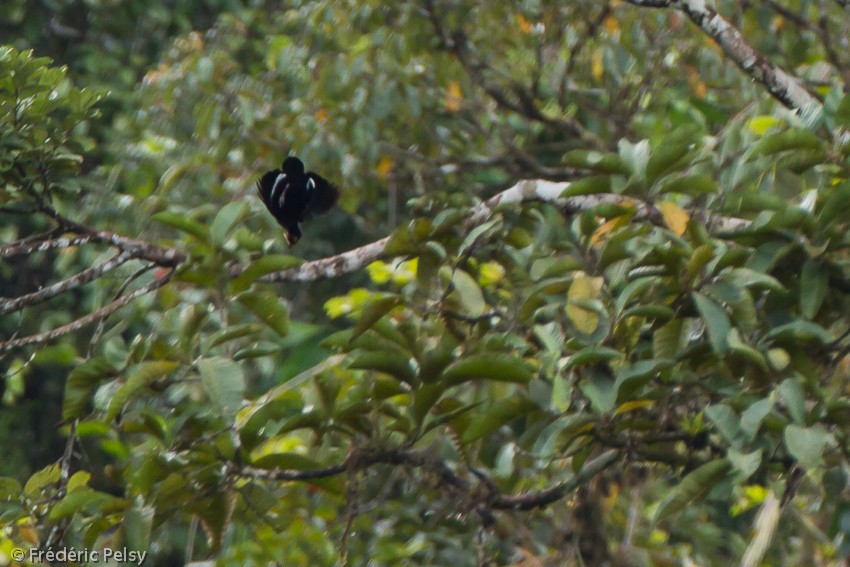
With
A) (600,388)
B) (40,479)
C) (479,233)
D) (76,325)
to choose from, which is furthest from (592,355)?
(40,479)

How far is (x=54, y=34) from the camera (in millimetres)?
5176

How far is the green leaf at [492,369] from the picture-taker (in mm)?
1721

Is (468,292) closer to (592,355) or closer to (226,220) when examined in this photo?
(592,355)

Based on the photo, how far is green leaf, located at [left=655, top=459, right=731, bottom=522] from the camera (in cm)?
166

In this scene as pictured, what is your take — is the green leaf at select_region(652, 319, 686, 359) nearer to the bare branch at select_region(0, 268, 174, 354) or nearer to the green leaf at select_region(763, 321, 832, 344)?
the green leaf at select_region(763, 321, 832, 344)

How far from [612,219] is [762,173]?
0.83 ft

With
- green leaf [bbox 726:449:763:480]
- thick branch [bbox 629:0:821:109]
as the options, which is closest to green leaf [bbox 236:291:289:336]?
green leaf [bbox 726:449:763:480]

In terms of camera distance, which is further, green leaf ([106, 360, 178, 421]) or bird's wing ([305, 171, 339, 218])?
bird's wing ([305, 171, 339, 218])

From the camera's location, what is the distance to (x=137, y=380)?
1.68 metres

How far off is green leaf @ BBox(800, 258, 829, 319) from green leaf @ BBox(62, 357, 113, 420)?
1.03 meters

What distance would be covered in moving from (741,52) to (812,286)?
61cm

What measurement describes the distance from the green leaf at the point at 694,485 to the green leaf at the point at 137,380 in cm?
73

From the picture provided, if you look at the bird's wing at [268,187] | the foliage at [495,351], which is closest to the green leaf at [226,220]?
the foliage at [495,351]

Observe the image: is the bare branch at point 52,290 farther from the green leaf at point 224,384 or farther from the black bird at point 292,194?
the black bird at point 292,194
